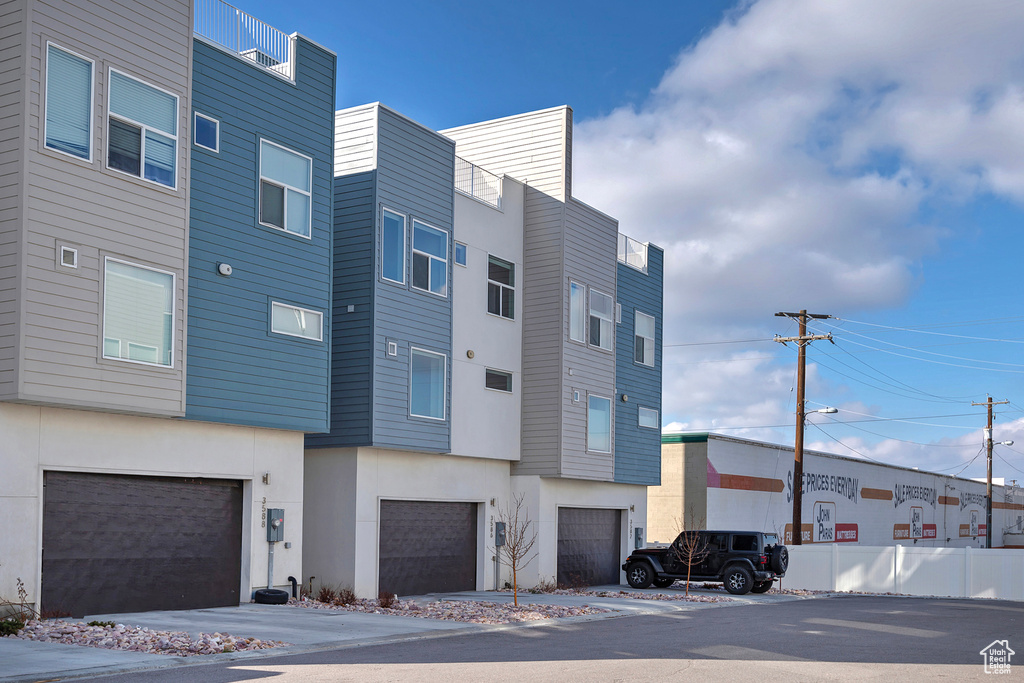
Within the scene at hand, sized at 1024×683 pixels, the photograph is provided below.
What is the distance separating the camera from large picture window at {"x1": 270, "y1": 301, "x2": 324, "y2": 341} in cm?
2021

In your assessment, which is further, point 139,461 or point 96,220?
point 139,461

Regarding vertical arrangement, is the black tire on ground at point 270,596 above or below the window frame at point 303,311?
below

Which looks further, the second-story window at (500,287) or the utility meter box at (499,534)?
the second-story window at (500,287)

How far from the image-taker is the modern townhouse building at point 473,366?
74.6 ft

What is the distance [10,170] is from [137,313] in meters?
2.90

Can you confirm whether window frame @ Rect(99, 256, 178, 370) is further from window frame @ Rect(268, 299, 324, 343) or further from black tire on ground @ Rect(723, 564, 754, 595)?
black tire on ground @ Rect(723, 564, 754, 595)

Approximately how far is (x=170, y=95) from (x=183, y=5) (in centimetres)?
169

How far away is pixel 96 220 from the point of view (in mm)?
16281

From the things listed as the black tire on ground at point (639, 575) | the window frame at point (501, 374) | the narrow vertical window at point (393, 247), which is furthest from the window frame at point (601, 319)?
the narrow vertical window at point (393, 247)

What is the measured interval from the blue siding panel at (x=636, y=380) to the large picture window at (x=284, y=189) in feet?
43.8

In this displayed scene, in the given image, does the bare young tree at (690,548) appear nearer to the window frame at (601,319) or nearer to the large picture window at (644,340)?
the window frame at (601,319)

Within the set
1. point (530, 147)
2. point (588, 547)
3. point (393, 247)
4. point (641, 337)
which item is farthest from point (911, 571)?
point (393, 247)

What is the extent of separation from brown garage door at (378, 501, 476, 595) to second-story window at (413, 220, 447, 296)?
5.09 metres

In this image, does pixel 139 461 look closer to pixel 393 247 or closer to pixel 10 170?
pixel 10 170
